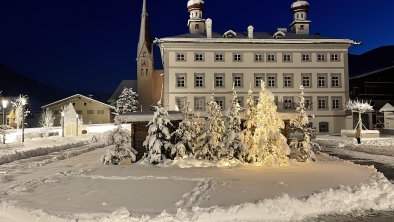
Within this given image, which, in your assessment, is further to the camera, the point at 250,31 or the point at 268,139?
the point at 250,31

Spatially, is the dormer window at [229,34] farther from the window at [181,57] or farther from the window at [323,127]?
the window at [323,127]

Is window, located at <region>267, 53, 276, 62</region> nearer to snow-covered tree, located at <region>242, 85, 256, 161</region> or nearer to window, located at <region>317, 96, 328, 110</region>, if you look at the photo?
window, located at <region>317, 96, 328, 110</region>

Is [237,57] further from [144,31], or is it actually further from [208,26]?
[144,31]

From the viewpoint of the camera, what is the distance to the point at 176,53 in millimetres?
53188

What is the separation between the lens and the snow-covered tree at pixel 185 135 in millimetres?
19480

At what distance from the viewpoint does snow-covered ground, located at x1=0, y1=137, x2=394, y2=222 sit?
30.6 ft

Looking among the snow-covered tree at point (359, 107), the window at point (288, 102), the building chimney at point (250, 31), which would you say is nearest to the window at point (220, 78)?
the building chimney at point (250, 31)

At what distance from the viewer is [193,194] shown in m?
11.6

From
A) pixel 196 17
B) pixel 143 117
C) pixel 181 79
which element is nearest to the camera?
pixel 143 117

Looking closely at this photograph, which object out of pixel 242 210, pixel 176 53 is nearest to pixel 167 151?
pixel 242 210

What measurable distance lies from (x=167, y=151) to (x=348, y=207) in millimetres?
11229

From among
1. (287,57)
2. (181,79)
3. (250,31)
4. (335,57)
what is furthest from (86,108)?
(335,57)

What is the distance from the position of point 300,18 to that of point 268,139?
47.8m

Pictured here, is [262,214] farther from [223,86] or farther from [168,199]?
[223,86]
